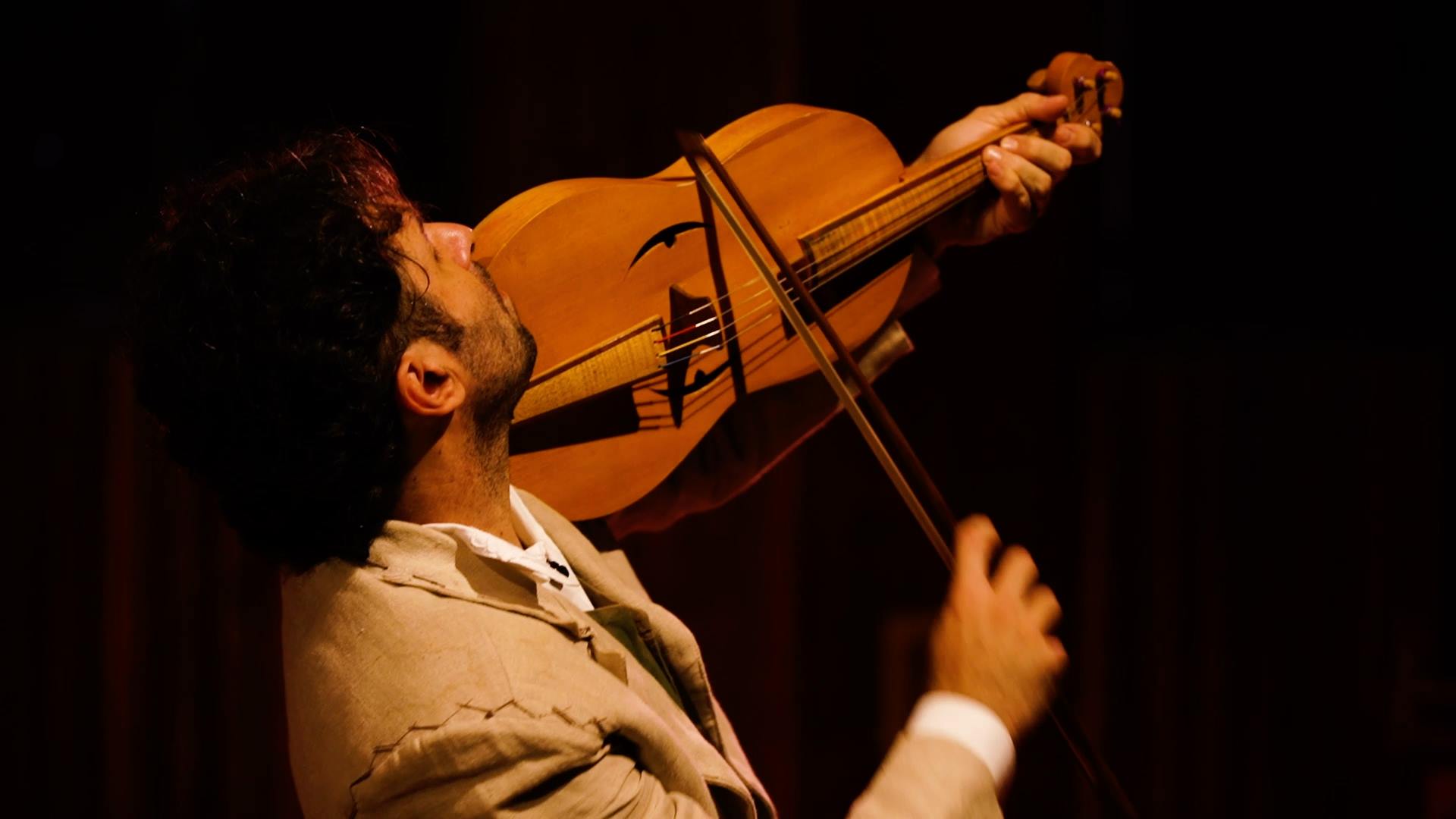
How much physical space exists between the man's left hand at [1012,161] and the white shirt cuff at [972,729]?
0.75m

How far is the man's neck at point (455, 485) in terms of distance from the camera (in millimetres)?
1169

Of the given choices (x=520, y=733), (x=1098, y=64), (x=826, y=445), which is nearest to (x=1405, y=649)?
(x=826, y=445)

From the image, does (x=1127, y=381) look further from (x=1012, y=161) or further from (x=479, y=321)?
(x=479, y=321)

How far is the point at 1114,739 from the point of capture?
2.42 m

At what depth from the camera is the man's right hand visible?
3.35ft

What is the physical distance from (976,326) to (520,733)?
1.66 metres

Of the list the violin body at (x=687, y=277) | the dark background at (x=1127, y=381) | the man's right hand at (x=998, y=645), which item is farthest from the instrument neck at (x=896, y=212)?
the dark background at (x=1127, y=381)

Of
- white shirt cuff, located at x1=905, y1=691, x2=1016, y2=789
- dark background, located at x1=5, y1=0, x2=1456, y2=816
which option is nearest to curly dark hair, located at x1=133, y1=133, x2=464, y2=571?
white shirt cuff, located at x1=905, y1=691, x2=1016, y2=789

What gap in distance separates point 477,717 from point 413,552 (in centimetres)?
20

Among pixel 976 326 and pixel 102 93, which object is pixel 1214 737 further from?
pixel 102 93

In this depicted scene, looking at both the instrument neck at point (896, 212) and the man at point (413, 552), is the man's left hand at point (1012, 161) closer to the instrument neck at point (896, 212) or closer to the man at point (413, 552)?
the instrument neck at point (896, 212)

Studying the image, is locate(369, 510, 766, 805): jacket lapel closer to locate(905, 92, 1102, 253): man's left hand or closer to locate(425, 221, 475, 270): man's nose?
locate(425, 221, 475, 270): man's nose

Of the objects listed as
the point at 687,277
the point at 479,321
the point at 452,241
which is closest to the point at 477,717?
the point at 479,321

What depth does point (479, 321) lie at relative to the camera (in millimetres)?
1178
